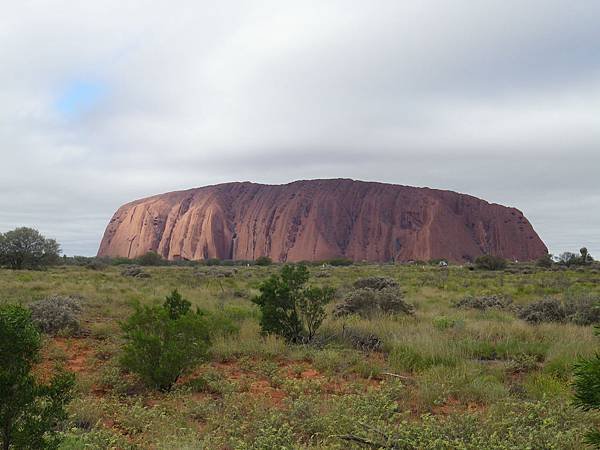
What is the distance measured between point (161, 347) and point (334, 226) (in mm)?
90798

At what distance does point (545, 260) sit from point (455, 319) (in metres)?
41.7

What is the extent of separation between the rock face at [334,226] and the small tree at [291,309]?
263 feet

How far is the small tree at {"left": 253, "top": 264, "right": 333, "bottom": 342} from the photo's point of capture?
963 cm

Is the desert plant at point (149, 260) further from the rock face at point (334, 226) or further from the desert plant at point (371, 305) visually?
the desert plant at point (371, 305)

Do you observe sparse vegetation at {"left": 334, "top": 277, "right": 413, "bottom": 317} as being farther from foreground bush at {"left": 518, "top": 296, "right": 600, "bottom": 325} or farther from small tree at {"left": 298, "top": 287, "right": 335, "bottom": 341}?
foreground bush at {"left": 518, "top": 296, "right": 600, "bottom": 325}

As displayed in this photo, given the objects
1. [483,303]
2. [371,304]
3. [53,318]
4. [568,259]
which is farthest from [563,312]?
[568,259]

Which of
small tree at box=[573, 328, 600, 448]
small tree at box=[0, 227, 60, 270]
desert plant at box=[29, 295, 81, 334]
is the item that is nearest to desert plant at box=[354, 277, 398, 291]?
desert plant at box=[29, 295, 81, 334]

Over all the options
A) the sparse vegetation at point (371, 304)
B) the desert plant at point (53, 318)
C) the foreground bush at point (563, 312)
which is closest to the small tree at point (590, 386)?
the sparse vegetation at point (371, 304)

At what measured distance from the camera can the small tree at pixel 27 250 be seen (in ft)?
121

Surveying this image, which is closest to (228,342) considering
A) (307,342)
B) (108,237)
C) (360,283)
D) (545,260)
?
(307,342)

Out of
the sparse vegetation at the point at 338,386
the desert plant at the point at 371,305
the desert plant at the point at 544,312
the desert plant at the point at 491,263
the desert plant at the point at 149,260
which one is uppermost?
the desert plant at the point at 149,260

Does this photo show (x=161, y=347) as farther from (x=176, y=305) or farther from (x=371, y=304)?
(x=371, y=304)

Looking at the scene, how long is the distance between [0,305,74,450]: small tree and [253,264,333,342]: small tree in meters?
6.35

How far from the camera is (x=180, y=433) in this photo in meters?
4.61
